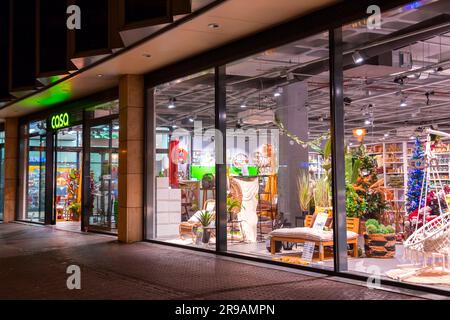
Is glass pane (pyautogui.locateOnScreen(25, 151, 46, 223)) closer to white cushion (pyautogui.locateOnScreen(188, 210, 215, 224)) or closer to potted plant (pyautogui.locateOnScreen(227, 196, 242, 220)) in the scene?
white cushion (pyautogui.locateOnScreen(188, 210, 215, 224))

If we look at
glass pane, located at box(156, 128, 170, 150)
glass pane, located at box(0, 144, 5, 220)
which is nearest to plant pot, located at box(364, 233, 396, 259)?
glass pane, located at box(156, 128, 170, 150)

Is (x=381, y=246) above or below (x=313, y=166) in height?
below

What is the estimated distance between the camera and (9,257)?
7.62 meters

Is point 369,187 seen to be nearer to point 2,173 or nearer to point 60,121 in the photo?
point 60,121

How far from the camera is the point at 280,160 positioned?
11227 millimetres

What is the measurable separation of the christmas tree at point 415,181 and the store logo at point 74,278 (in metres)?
5.30

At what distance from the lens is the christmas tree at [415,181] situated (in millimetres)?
8195

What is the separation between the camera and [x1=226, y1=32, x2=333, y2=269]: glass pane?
785 cm

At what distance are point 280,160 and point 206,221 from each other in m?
3.09

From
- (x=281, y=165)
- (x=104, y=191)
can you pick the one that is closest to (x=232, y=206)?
(x=281, y=165)
